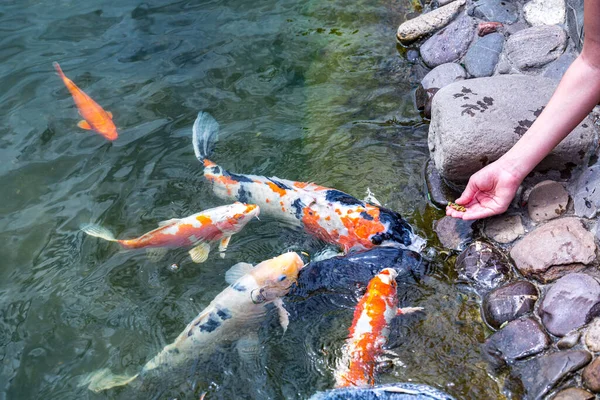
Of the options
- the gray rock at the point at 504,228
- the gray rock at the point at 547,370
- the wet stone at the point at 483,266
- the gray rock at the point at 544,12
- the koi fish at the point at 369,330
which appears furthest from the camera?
the gray rock at the point at 544,12

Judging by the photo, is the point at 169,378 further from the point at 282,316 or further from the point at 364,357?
the point at 364,357

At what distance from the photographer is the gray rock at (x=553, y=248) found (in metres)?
3.97

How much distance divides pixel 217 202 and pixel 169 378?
1.83 m

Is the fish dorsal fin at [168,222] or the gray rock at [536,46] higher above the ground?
the gray rock at [536,46]

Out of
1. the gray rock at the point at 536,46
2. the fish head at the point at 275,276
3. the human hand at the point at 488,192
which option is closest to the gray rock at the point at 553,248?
the human hand at the point at 488,192

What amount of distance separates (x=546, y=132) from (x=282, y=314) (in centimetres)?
231

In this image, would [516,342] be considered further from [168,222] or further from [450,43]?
[450,43]

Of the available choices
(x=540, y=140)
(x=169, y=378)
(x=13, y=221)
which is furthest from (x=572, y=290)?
(x=13, y=221)

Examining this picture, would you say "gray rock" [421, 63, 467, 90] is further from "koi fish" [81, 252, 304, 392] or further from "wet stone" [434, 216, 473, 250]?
"koi fish" [81, 252, 304, 392]

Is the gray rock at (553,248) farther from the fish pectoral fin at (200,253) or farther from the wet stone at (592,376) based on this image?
the fish pectoral fin at (200,253)

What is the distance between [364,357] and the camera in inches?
155

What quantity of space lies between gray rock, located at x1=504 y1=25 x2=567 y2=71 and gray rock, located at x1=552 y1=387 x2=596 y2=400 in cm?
322

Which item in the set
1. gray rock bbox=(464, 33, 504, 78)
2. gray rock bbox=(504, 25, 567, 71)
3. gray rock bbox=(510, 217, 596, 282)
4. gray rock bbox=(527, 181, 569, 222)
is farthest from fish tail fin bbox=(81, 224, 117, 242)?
gray rock bbox=(504, 25, 567, 71)

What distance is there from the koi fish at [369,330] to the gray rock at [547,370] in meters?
0.85
